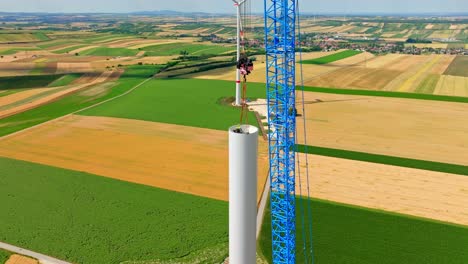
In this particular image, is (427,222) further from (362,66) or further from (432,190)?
(362,66)

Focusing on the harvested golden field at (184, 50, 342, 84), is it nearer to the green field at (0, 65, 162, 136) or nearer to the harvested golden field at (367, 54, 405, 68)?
the harvested golden field at (367, 54, 405, 68)

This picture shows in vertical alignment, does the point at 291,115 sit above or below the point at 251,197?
above

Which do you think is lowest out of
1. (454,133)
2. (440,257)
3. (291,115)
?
(440,257)

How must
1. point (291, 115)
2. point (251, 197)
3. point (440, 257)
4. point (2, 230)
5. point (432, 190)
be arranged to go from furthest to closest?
1. point (432, 190)
2. point (2, 230)
3. point (440, 257)
4. point (291, 115)
5. point (251, 197)

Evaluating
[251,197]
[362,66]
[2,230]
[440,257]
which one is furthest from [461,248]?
[362,66]

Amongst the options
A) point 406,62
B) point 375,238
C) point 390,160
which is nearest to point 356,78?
point 406,62

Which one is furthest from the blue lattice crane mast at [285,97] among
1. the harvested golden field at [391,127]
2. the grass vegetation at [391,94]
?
the grass vegetation at [391,94]

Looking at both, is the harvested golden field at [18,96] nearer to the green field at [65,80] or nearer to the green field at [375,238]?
the green field at [65,80]
